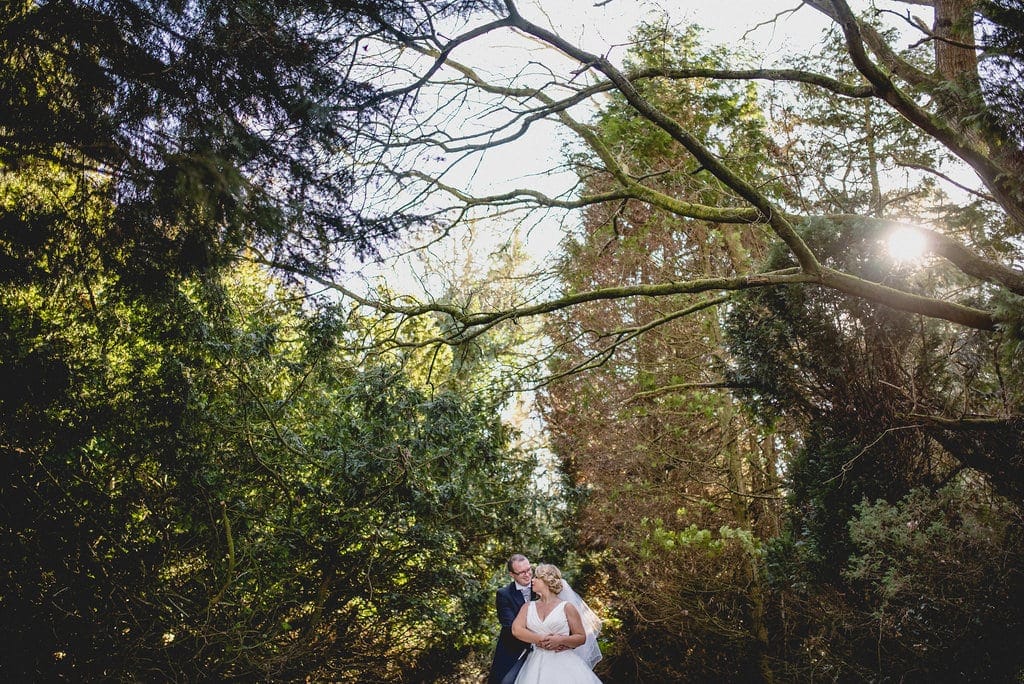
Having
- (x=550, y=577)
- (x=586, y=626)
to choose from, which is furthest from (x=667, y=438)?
(x=550, y=577)

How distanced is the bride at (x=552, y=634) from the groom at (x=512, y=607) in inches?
7.3

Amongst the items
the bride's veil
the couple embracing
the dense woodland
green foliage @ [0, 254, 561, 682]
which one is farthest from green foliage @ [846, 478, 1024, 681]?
green foliage @ [0, 254, 561, 682]

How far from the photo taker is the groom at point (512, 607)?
5469 millimetres

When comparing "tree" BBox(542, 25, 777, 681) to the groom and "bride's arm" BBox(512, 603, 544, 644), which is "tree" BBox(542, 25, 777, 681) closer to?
the groom

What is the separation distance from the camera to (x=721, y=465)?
10.9m

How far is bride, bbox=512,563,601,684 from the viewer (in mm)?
5086

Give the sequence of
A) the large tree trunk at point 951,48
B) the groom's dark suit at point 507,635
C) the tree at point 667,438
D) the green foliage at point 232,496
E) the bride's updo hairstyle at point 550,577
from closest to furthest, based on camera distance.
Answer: the green foliage at point 232,496 < the bride's updo hairstyle at point 550,577 < the groom's dark suit at point 507,635 < the large tree trunk at point 951,48 < the tree at point 667,438

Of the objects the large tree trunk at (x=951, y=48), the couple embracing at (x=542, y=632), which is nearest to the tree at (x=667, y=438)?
the large tree trunk at (x=951, y=48)

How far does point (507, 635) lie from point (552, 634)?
0.52 metres

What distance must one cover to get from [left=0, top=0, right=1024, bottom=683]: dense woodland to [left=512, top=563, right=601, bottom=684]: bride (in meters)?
2.26

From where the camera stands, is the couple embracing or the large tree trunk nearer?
the couple embracing

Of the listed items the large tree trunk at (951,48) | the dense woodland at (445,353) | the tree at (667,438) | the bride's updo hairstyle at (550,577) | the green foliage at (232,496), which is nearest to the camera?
the dense woodland at (445,353)

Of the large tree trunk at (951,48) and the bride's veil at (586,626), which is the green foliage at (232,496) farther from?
the large tree trunk at (951,48)

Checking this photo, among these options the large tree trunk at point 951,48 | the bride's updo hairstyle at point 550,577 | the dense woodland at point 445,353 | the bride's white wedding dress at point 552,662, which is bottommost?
the bride's white wedding dress at point 552,662
